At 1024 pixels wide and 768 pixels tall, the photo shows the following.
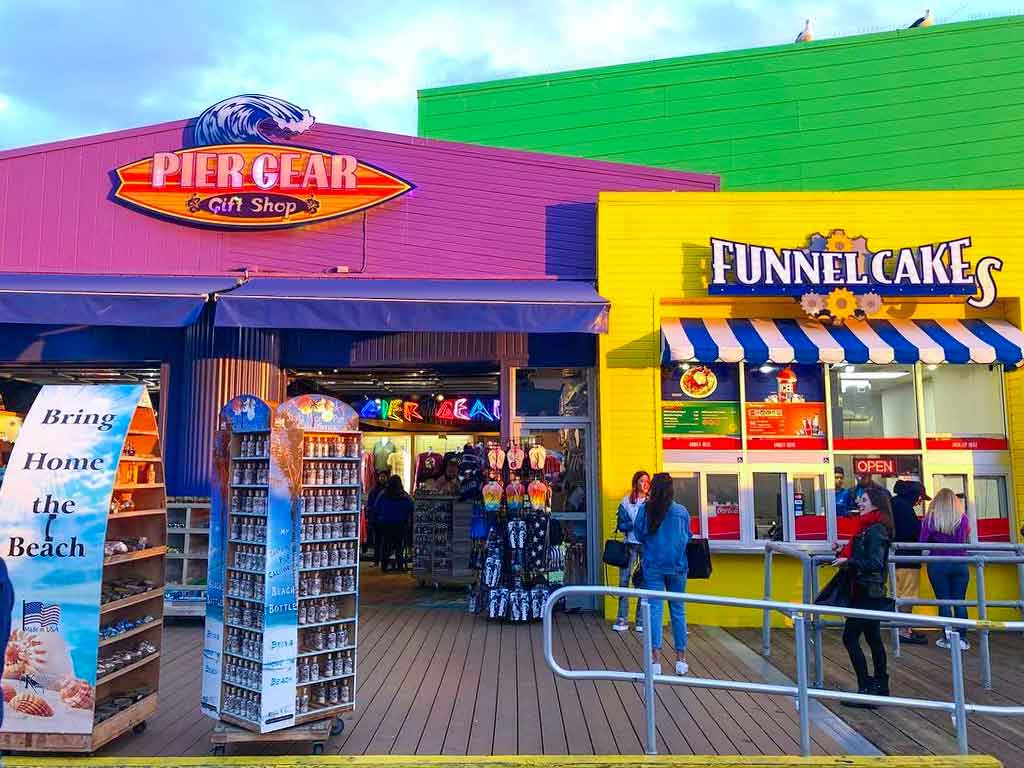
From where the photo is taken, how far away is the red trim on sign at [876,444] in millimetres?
8844

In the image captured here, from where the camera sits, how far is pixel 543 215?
9484 mm

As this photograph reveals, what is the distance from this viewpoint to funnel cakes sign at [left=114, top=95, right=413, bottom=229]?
374 inches

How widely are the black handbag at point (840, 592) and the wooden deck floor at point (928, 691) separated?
722 mm

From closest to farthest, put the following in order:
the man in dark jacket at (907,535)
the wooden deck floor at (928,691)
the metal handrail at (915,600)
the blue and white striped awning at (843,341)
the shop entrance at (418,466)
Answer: the wooden deck floor at (928,691), the metal handrail at (915,600), the man in dark jacket at (907,535), the blue and white striped awning at (843,341), the shop entrance at (418,466)

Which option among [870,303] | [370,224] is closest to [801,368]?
[870,303]

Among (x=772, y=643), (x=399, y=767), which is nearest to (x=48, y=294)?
(x=399, y=767)

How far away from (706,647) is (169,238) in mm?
7691

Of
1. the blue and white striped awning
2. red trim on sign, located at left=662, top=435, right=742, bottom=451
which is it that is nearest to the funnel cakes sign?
the blue and white striped awning

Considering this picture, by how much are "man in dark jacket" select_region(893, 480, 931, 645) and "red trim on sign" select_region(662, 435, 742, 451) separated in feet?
5.64

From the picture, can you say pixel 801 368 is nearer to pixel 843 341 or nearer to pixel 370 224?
pixel 843 341

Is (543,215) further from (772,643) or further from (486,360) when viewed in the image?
(772,643)

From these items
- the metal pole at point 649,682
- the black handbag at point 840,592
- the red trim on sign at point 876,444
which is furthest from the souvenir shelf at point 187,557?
the red trim on sign at point 876,444

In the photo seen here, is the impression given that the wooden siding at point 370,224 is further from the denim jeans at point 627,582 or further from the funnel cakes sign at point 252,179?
the denim jeans at point 627,582

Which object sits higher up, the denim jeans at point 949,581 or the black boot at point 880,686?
the denim jeans at point 949,581
